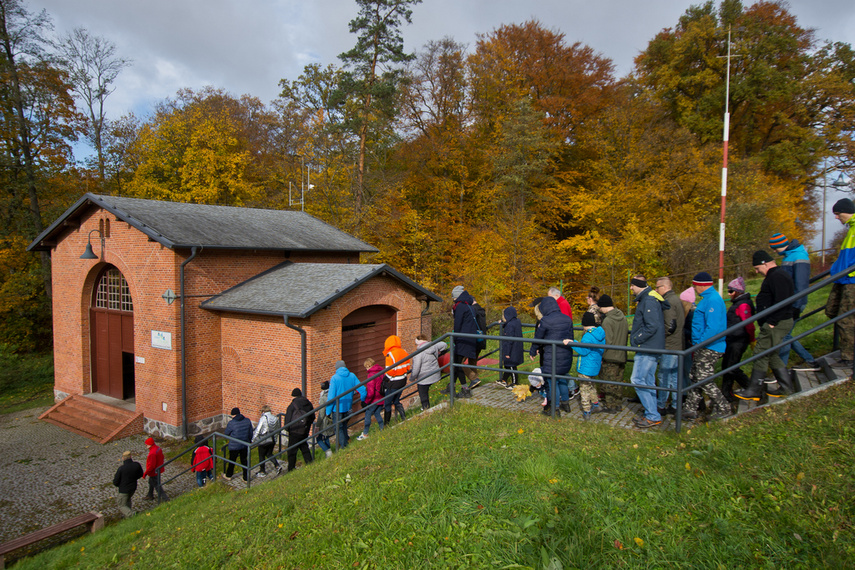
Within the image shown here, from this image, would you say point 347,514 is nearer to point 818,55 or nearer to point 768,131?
point 768,131

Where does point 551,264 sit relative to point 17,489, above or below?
above

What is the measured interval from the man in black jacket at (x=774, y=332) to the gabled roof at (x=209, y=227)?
11.8 metres

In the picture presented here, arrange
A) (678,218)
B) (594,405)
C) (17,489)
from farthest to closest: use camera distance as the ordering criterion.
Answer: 1. (678,218)
2. (17,489)
3. (594,405)

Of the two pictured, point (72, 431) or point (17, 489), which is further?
point (72, 431)

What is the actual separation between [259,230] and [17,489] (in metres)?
8.57

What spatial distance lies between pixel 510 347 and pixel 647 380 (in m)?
2.31

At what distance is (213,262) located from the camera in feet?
42.0

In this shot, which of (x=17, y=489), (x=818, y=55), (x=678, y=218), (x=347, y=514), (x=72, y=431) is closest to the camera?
(x=347, y=514)

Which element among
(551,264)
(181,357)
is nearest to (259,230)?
(181,357)

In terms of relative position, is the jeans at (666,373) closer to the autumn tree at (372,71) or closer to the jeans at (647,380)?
the jeans at (647,380)

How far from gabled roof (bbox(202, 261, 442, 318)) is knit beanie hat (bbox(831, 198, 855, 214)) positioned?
9057mm

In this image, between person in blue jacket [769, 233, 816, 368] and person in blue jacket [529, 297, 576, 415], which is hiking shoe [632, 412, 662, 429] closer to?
person in blue jacket [529, 297, 576, 415]

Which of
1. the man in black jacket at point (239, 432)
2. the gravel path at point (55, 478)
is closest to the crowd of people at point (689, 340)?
the man in black jacket at point (239, 432)

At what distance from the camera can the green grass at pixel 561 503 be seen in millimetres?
3152
